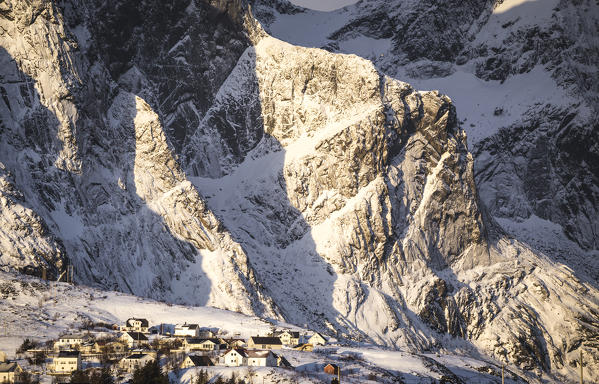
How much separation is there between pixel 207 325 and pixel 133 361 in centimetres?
3706

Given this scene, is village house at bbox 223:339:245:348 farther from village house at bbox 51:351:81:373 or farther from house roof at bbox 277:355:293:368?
village house at bbox 51:351:81:373

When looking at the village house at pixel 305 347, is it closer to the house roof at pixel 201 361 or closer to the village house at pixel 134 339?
the village house at pixel 134 339

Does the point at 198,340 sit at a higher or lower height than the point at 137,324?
lower

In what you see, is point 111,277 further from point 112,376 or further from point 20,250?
point 112,376

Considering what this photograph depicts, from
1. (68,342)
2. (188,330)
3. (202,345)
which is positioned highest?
(188,330)

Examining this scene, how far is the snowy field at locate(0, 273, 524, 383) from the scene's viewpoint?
151500 millimetres

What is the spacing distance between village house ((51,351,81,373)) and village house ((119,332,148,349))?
15597mm

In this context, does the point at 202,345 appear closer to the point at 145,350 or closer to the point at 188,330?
the point at 188,330

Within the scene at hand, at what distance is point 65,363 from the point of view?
138 metres

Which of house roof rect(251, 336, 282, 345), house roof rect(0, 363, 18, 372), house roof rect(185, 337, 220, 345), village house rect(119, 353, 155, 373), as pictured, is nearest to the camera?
house roof rect(0, 363, 18, 372)

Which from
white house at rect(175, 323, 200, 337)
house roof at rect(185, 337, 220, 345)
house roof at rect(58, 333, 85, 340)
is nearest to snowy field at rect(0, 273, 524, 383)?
house roof at rect(58, 333, 85, 340)

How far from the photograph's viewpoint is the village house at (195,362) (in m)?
144

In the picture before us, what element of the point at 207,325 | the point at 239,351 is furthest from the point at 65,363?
the point at 207,325

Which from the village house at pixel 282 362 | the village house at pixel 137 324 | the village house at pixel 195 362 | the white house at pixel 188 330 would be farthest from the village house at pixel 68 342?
the village house at pixel 282 362
